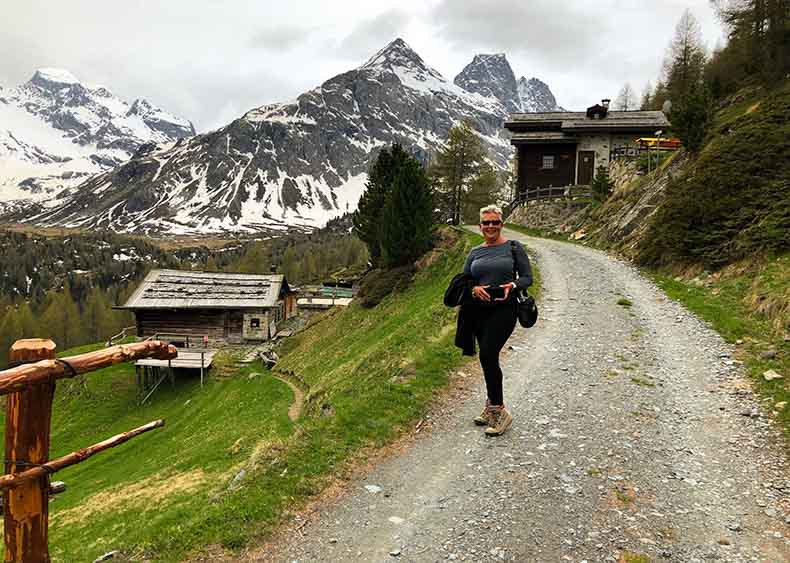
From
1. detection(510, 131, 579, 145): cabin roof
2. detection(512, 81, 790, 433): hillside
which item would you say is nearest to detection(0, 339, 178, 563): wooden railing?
detection(512, 81, 790, 433): hillside

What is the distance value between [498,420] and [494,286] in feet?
7.58

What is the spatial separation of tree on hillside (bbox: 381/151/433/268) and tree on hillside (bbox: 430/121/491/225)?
1465cm

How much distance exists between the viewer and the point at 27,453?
4152 millimetres

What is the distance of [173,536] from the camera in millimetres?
5781

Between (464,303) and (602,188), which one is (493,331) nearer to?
(464,303)

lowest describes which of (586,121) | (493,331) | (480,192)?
(493,331)

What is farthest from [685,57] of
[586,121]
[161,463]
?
[161,463]

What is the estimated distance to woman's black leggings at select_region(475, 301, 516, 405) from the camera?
749cm

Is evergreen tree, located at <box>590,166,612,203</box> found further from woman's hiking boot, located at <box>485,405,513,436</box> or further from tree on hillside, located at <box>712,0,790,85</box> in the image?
woman's hiking boot, located at <box>485,405,513,436</box>

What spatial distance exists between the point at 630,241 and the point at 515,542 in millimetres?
25574

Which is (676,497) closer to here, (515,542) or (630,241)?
(515,542)

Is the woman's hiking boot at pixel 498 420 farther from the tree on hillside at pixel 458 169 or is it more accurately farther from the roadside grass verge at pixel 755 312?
the tree on hillside at pixel 458 169

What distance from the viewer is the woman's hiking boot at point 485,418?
27.2 ft

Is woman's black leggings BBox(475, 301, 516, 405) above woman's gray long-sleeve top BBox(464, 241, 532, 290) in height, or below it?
below
